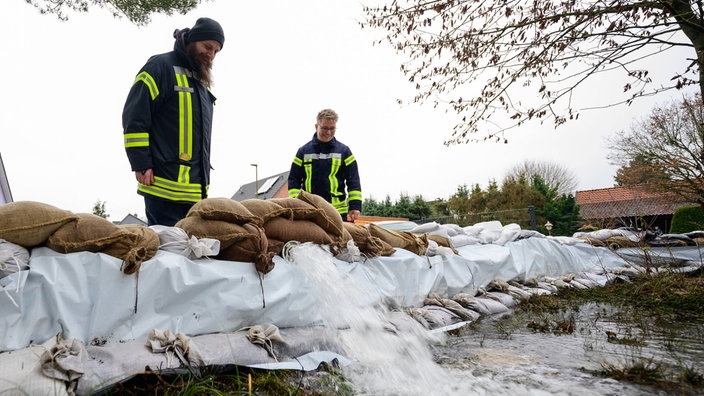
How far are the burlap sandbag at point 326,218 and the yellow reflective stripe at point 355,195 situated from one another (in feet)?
5.48

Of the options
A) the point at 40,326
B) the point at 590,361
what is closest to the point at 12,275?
the point at 40,326

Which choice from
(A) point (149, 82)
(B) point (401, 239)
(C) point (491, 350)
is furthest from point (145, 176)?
(C) point (491, 350)

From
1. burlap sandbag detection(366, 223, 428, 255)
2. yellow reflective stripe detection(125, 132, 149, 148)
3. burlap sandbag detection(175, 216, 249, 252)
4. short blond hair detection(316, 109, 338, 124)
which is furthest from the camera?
short blond hair detection(316, 109, 338, 124)

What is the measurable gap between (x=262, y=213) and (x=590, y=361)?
67.4 inches

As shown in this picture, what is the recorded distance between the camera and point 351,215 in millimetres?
4391

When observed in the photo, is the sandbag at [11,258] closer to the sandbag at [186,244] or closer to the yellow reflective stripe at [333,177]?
the sandbag at [186,244]

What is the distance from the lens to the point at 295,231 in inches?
101

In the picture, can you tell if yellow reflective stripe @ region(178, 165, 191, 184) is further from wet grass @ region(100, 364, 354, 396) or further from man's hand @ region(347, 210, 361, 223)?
man's hand @ region(347, 210, 361, 223)

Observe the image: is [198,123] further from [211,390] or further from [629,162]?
[629,162]

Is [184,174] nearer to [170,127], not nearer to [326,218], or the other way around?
[170,127]

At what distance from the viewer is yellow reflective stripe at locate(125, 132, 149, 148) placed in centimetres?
254

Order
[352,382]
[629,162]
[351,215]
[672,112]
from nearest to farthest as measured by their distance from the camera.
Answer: [352,382] < [351,215] < [672,112] < [629,162]

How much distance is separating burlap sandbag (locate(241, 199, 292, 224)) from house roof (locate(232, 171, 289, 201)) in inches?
917

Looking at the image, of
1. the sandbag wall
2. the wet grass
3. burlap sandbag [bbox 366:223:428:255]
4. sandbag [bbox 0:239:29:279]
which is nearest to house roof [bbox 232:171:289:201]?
burlap sandbag [bbox 366:223:428:255]
